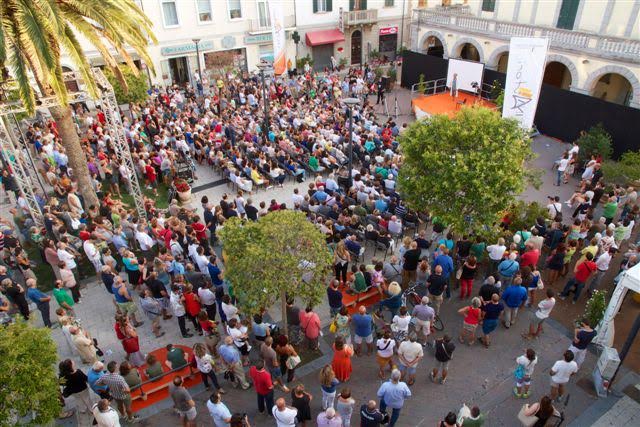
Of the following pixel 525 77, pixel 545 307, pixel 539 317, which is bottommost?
pixel 539 317

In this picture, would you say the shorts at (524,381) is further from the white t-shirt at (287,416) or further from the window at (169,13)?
the window at (169,13)

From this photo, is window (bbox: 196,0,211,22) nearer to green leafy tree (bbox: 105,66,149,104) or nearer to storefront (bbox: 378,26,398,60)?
green leafy tree (bbox: 105,66,149,104)

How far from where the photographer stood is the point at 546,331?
35.3 ft

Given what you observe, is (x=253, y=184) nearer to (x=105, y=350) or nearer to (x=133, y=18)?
(x=133, y=18)

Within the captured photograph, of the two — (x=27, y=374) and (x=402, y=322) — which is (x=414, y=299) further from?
(x=27, y=374)

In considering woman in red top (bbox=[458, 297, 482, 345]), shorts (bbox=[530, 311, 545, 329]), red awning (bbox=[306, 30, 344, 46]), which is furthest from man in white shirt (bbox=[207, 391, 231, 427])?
red awning (bbox=[306, 30, 344, 46])

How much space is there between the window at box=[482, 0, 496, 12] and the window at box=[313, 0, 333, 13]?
1112 cm

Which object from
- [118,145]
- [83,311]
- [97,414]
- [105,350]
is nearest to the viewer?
[97,414]

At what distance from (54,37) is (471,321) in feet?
41.3

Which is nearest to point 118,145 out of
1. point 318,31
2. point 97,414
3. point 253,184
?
point 253,184

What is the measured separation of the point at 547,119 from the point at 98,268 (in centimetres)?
2114

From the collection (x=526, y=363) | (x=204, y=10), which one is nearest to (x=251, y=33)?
(x=204, y=10)

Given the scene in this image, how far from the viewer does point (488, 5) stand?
28.8m

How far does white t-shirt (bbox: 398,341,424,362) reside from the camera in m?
8.64
